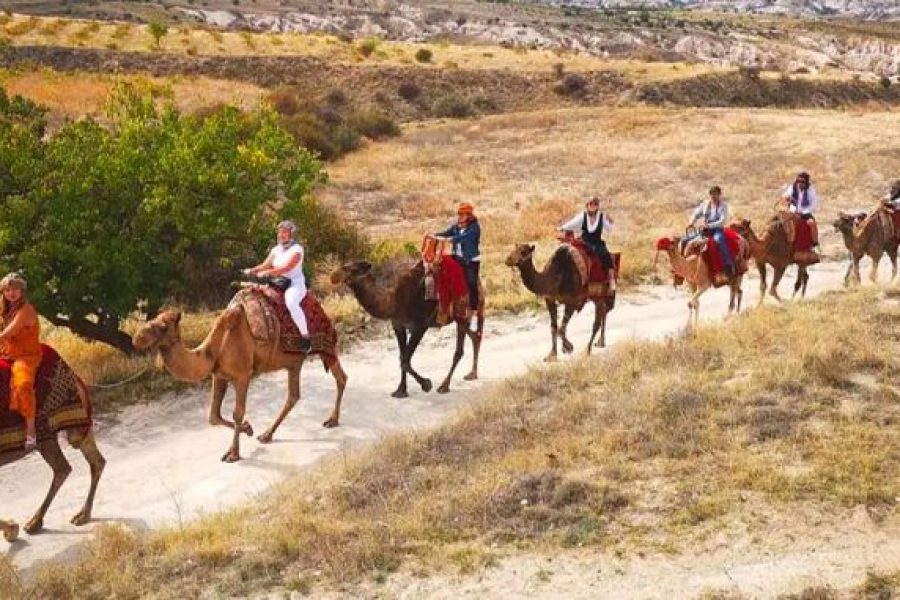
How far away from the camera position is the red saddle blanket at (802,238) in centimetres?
1919

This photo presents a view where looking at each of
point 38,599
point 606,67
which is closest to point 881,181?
point 38,599

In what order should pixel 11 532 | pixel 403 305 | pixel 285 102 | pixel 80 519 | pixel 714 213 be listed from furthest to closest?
pixel 285 102, pixel 714 213, pixel 403 305, pixel 80 519, pixel 11 532

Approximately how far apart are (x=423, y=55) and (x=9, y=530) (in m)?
63.3

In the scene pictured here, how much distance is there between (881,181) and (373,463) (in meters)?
29.0

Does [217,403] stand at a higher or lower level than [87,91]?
lower

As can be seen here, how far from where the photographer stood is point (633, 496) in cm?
955

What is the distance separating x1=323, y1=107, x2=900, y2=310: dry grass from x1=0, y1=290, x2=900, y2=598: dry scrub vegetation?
7770 millimetres

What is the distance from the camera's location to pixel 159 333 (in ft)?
34.8

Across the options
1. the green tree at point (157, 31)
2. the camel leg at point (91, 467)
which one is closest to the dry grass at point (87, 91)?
the green tree at point (157, 31)

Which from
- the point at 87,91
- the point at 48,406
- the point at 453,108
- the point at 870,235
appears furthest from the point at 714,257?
the point at 453,108

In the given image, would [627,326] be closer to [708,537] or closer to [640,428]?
[640,428]

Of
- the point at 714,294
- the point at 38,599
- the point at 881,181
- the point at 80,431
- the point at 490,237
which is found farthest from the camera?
the point at 881,181

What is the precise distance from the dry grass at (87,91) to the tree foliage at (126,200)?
75.2 feet

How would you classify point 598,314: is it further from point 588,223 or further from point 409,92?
point 409,92
